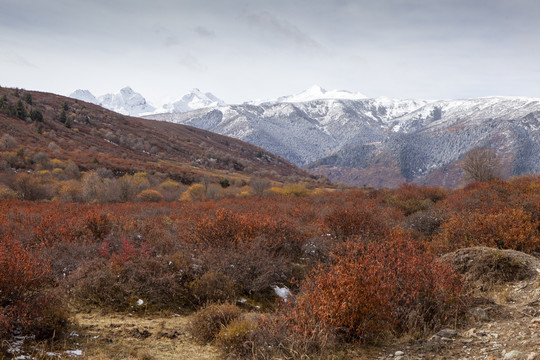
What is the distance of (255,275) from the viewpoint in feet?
23.0

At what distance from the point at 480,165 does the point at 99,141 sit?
196 ft

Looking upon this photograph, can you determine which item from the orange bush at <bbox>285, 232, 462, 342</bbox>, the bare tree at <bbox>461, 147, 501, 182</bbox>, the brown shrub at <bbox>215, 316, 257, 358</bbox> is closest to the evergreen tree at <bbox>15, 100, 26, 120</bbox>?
the brown shrub at <bbox>215, 316, 257, 358</bbox>

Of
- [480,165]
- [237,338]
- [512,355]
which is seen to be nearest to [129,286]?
[237,338]

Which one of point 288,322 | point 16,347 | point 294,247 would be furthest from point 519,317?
point 16,347

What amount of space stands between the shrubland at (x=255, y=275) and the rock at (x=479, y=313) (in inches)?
5.5

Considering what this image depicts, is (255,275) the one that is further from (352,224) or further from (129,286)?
(352,224)

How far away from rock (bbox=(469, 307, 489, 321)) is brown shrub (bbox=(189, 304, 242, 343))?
364 cm

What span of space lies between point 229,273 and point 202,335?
2.15 meters

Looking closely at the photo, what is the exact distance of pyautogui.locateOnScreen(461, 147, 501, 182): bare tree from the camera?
29656 millimetres

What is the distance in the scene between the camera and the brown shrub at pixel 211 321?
15.4 feet

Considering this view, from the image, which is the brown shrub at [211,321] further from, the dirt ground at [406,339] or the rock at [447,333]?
the rock at [447,333]

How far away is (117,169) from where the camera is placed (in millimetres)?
34125

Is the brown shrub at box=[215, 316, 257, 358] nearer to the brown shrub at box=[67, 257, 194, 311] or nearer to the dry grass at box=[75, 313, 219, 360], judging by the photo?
the dry grass at box=[75, 313, 219, 360]

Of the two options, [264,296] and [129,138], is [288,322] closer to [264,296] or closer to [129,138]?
[264,296]
